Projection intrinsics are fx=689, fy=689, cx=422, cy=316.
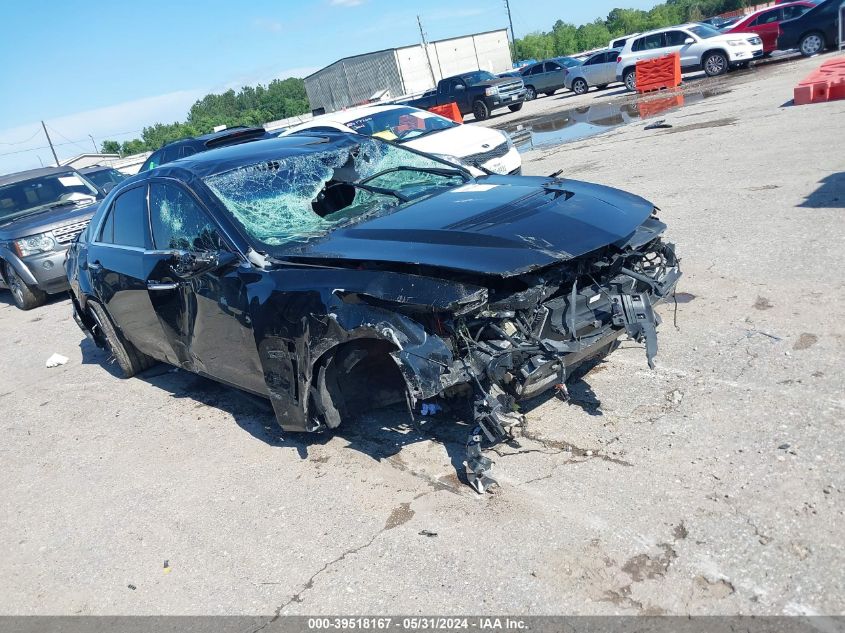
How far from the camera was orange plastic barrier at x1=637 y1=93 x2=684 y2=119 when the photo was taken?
16.2 meters

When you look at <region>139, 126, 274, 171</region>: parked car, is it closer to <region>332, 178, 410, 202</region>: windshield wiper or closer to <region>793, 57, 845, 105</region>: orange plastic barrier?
<region>332, 178, 410, 202</region>: windshield wiper

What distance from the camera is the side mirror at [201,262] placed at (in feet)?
13.4

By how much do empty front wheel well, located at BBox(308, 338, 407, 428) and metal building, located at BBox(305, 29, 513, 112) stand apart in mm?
58530

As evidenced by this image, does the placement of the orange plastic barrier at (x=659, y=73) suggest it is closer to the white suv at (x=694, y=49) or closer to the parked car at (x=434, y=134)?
the white suv at (x=694, y=49)

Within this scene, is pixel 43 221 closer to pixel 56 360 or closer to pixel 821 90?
pixel 56 360

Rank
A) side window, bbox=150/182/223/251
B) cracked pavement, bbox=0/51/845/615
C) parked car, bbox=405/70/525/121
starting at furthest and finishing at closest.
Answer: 1. parked car, bbox=405/70/525/121
2. side window, bbox=150/182/223/251
3. cracked pavement, bbox=0/51/845/615

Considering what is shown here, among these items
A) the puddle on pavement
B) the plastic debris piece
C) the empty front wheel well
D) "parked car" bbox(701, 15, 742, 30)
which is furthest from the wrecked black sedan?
"parked car" bbox(701, 15, 742, 30)

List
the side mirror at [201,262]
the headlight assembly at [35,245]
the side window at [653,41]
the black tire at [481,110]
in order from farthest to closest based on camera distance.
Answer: the black tire at [481,110] < the side window at [653,41] < the headlight assembly at [35,245] < the side mirror at [201,262]

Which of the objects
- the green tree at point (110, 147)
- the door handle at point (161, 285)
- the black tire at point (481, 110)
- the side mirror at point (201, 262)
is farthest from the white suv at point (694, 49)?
the green tree at point (110, 147)

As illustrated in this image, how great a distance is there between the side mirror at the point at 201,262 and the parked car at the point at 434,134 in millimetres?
5422

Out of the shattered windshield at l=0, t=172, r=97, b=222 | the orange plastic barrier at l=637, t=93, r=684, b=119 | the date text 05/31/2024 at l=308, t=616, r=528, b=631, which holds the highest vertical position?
the shattered windshield at l=0, t=172, r=97, b=222

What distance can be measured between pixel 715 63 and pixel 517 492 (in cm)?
2074

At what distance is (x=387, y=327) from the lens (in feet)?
10.7

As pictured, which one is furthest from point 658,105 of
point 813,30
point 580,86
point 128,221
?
point 128,221
